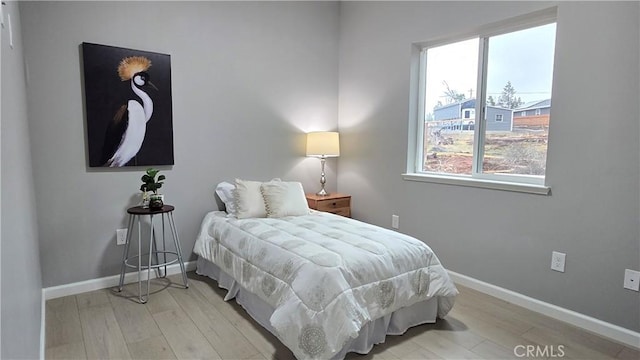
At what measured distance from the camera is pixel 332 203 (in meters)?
3.89

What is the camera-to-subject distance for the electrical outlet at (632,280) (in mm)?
2189

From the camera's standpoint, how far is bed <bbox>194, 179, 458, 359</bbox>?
1.89m

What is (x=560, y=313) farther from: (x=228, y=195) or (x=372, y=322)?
(x=228, y=195)

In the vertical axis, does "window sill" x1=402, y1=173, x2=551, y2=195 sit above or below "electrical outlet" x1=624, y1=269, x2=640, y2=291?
above

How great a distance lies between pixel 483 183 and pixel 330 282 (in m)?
1.65

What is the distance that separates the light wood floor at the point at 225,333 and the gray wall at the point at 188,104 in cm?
56

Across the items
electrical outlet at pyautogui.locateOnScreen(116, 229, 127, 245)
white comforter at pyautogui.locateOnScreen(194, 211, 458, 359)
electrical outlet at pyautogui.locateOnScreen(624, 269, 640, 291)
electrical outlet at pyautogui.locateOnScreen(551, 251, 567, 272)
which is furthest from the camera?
electrical outlet at pyautogui.locateOnScreen(116, 229, 127, 245)

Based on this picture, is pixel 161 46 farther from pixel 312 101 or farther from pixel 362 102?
pixel 362 102

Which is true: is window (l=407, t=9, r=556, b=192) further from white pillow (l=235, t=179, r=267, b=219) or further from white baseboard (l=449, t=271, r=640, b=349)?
white pillow (l=235, t=179, r=267, b=219)

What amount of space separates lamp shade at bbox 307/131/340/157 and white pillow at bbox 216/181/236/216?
93cm

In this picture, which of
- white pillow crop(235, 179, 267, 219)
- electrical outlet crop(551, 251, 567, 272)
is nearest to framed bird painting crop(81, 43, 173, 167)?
white pillow crop(235, 179, 267, 219)

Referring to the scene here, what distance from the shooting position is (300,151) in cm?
399

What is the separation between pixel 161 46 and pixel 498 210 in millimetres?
3006

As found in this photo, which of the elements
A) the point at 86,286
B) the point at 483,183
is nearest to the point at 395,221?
the point at 483,183
